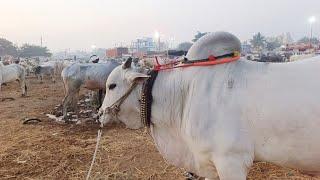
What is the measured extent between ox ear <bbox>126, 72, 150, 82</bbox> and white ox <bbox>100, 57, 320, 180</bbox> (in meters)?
0.37

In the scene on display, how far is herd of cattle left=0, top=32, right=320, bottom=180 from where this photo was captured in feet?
8.04

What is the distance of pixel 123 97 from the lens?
331 centimetres

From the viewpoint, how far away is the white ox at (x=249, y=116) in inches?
96.0

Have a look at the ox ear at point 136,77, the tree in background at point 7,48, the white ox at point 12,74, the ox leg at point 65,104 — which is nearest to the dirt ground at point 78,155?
the ox leg at point 65,104

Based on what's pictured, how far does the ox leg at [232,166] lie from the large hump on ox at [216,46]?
86cm

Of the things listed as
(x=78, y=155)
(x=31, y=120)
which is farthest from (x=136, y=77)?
(x=31, y=120)

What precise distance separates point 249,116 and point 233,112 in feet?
0.38

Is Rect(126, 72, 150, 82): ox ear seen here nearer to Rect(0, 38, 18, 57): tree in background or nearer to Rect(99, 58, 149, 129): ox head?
Rect(99, 58, 149, 129): ox head

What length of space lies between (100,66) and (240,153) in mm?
8173

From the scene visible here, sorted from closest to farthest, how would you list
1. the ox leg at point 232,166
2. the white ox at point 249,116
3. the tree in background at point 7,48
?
the white ox at point 249,116
the ox leg at point 232,166
the tree in background at point 7,48

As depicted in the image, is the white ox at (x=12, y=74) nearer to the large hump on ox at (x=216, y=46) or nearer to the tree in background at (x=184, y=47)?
the tree in background at (x=184, y=47)

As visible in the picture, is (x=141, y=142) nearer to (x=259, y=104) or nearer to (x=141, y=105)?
(x=141, y=105)

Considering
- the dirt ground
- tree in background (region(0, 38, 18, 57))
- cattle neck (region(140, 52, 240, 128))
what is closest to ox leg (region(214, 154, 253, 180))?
cattle neck (region(140, 52, 240, 128))

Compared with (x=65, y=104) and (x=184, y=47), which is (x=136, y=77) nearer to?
(x=65, y=104)
